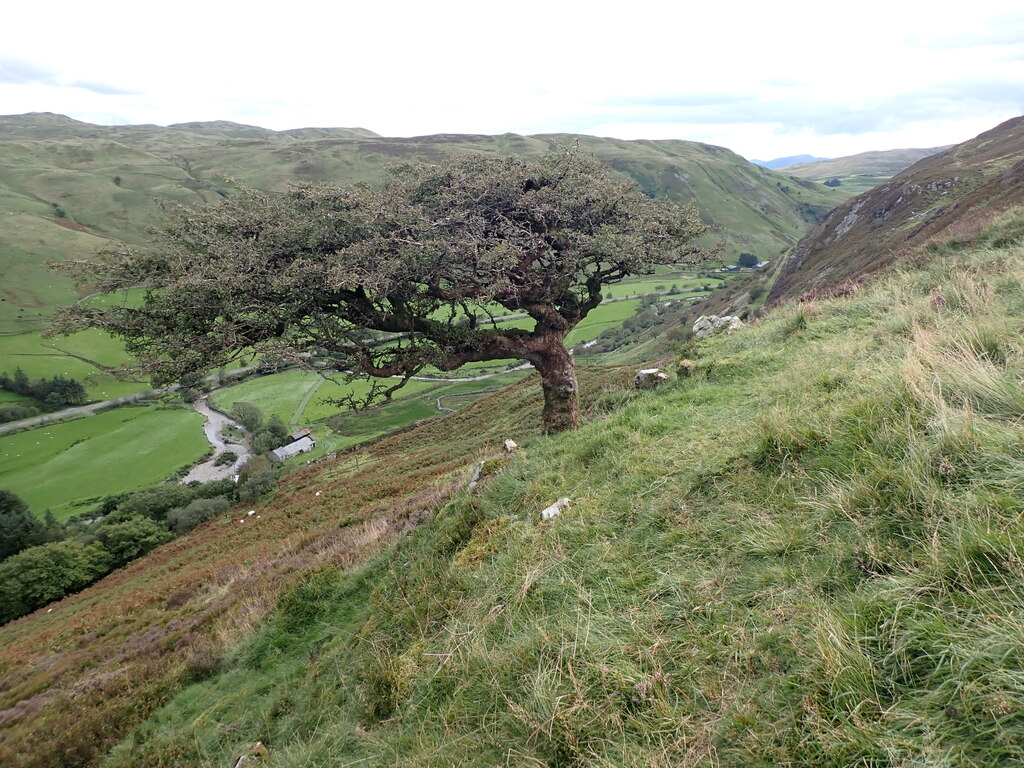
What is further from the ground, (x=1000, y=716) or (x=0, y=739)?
(x=1000, y=716)

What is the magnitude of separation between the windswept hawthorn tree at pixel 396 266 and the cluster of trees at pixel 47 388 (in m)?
136

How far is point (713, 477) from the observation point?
19.3ft

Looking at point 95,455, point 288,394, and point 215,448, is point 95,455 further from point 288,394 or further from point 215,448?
Answer: point 288,394

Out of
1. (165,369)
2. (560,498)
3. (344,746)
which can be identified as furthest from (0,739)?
(560,498)

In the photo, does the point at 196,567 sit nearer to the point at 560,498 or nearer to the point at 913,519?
the point at 560,498

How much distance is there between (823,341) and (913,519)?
27.4 ft

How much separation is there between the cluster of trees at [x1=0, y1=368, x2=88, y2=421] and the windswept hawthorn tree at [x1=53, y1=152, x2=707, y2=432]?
136m

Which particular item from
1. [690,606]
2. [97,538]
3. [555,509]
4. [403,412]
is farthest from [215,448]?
[690,606]

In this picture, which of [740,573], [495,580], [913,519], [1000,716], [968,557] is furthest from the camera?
[495,580]

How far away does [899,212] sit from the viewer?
54250 millimetres

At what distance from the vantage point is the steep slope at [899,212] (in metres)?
35.5

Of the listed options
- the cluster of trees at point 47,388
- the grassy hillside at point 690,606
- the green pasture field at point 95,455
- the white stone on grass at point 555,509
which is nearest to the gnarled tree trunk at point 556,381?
the grassy hillside at point 690,606

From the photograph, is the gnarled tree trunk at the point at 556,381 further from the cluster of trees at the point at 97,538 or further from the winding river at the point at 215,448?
the winding river at the point at 215,448

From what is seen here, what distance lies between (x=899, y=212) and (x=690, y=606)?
68265 mm
